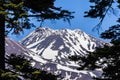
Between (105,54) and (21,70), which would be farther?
(105,54)

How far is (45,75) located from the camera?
14.2m

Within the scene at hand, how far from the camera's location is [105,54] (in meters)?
17.3

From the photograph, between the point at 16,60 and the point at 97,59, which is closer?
the point at 16,60

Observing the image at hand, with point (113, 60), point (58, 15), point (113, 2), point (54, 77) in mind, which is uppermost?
point (113, 2)

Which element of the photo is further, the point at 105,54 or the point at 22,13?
the point at 105,54

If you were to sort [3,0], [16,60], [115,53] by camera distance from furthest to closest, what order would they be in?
[115,53], [16,60], [3,0]

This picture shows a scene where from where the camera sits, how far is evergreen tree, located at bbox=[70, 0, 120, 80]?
1738 centimetres

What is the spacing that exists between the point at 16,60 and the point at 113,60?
6298mm

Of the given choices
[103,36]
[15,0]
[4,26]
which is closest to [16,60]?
[4,26]

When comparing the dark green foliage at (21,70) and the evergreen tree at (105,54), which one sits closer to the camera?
the dark green foliage at (21,70)

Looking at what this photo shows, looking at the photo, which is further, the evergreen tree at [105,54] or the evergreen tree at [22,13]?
the evergreen tree at [105,54]

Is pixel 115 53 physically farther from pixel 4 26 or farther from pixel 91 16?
pixel 4 26

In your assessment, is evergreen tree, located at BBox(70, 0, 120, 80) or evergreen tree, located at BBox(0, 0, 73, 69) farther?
evergreen tree, located at BBox(70, 0, 120, 80)

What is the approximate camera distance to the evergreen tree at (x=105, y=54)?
57.0 feet
